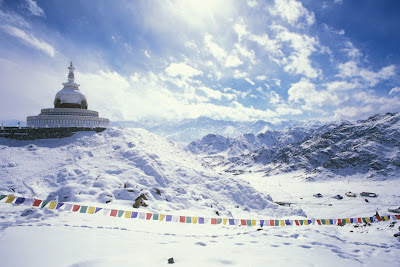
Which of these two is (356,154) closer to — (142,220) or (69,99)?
(142,220)

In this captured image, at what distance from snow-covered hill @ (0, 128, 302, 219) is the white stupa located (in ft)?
16.9

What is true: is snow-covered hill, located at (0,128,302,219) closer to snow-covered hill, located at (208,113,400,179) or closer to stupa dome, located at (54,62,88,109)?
stupa dome, located at (54,62,88,109)

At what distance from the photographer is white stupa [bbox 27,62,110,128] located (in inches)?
1240

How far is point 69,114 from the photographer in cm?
3388

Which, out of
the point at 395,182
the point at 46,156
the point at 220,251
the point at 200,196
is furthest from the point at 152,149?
the point at 395,182

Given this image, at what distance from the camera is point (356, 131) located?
13750 cm

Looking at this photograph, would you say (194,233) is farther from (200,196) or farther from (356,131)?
(356,131)

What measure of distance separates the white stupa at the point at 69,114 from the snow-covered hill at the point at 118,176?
516 centimetres

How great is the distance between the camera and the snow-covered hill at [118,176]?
18.4m

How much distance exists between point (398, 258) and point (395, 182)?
9167 centimetres

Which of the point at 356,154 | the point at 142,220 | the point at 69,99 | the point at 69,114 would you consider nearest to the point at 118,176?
the point at 142,220

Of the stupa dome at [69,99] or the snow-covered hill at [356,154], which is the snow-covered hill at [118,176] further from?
the snow-covered hill at [356,154]

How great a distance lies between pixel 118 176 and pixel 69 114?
1938cm

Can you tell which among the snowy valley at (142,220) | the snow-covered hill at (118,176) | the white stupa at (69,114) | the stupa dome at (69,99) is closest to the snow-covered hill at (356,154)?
the snowy valley at (142,220)
